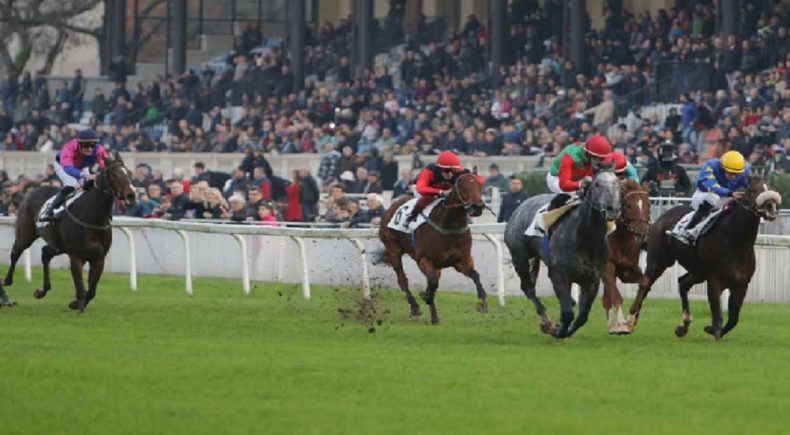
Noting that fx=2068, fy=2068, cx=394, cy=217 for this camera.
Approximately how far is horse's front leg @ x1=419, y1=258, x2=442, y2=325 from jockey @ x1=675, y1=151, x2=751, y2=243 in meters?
1.96

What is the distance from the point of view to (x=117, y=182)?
16.0m

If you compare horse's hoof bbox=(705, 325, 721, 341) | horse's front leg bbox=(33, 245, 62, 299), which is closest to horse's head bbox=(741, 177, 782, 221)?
horse's hoof bbox=(705, 325, 721, 341)

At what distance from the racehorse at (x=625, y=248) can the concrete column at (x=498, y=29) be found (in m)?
16.2

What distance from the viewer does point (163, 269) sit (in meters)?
21.9

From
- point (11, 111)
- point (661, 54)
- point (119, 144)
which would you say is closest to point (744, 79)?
point (661, 54)

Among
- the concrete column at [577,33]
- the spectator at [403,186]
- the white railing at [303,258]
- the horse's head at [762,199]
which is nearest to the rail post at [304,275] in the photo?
the white railing at [303,258]


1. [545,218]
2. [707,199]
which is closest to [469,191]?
[545,218]

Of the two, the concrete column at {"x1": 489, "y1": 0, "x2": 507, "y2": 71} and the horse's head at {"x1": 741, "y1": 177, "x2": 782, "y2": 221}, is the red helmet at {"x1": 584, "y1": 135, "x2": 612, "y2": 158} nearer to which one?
the horse's head at {"x1": 741, "y1": 177, "x2": 782, "y2": 221}

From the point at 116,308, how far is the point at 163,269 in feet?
18.1

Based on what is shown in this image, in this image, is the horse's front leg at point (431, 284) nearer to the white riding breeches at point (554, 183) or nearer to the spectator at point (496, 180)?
the white riding breeches at point (554, 183)

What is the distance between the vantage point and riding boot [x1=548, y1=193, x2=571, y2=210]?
13.5 m

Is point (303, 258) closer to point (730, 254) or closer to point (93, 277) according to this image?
point (93, 277)

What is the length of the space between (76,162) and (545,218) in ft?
15.3

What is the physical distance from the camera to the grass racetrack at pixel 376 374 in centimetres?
884
